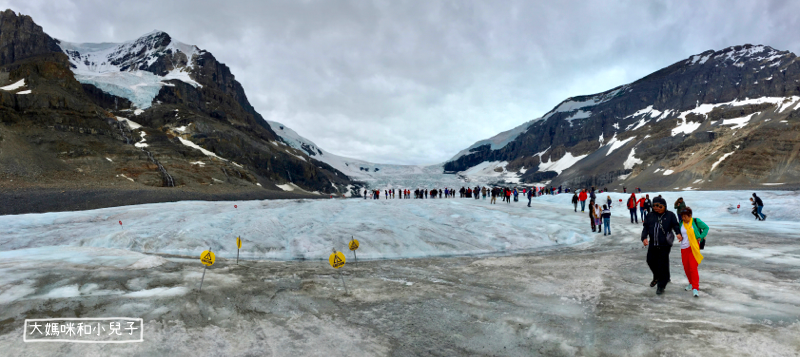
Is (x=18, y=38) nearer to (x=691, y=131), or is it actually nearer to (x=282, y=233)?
(x=282, y=233)

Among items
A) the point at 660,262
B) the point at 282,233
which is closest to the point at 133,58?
the point at 282,233

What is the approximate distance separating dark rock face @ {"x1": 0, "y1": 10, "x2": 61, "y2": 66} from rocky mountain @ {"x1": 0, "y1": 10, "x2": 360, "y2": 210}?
0.72 ft

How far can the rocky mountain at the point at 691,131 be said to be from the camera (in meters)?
67.6

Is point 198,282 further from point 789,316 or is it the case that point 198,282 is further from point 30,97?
point 30,97

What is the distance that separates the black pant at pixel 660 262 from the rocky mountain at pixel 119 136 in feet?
167

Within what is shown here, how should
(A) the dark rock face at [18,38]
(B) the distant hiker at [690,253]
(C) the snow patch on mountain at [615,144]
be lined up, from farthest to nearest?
1. (C) the snow patch on mountain at [615,144]
2. (A) the dark rock face at [18,38]
3. (B) the distant hiker at [690,253]

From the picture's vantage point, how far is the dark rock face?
4117 inches

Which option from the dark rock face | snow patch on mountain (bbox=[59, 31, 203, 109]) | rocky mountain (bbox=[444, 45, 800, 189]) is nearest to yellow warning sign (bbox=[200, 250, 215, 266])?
rocky mountain (bbox=[444, 45, 800, 189])

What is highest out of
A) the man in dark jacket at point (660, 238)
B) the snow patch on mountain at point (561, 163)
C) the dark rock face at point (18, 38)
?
the dark rock face at point (18, 38)

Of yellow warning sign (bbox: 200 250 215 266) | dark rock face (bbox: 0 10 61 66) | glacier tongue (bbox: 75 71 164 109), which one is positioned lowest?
yellow warning sign (bbox: 200 250 215 266)

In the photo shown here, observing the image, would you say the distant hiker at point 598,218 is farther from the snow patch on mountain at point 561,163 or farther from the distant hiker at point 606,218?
the snow patch on mountain at point 561,163

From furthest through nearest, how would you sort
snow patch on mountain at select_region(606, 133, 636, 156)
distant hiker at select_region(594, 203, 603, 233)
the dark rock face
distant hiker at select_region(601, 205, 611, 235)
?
1. snow patch on mountain at select_region(606, 133, 636, 156)
2. the dark rock face
3. distant hiker at select_region(594, 203, 603, 233)
4. distant hiker at select_region(601, 205, 611, 235)

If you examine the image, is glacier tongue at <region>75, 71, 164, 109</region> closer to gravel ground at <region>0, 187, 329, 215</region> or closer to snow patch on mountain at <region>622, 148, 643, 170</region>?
gravel ground at <region>0, 187, 329, 215</region>

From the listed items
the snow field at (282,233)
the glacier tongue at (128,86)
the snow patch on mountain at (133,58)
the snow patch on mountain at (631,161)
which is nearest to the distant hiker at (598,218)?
the snow field at (282,233)
